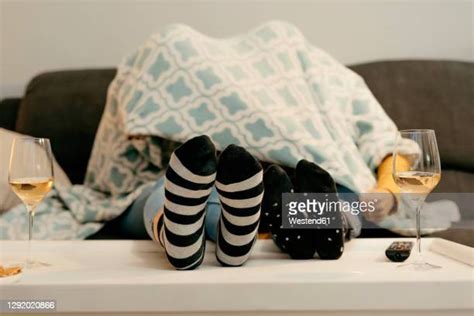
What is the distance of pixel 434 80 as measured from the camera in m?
1.66

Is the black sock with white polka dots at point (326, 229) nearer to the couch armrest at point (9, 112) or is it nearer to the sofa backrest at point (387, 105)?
the sofa backrest at point (387, 105)

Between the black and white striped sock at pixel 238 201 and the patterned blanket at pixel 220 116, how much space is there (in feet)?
1.28

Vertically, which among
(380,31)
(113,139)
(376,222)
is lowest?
(376,222)

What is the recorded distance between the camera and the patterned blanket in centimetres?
128

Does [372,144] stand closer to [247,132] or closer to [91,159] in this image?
[247,132]

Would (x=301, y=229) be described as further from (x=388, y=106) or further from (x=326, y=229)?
(x=388, y=106)

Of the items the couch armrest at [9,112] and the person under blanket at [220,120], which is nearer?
the person under blanket at [220,120]

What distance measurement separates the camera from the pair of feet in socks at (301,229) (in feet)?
3.10

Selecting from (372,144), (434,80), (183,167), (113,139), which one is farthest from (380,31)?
(183,167)

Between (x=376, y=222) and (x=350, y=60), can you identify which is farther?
(x=350, y=60)

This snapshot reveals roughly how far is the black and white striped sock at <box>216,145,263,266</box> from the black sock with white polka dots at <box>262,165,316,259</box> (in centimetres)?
9

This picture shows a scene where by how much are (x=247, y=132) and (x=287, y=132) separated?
0.09 m

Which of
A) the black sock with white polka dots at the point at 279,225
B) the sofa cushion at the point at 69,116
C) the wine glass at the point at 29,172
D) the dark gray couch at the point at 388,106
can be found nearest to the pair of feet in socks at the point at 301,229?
the black sock with white polka dots at the point at 279,225

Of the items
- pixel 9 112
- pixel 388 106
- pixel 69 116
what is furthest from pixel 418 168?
pixel 9 112
